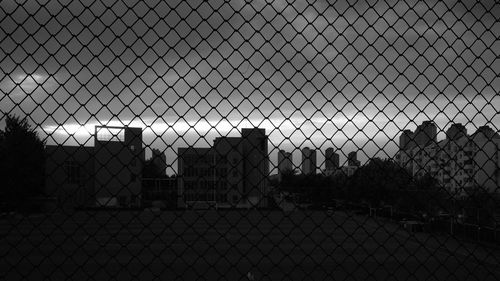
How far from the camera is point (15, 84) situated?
2.93 m

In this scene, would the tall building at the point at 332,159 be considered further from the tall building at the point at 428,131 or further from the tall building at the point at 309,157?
the tall building at the point at 428,131

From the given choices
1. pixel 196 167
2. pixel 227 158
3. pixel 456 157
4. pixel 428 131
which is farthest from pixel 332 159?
pixel 196 167

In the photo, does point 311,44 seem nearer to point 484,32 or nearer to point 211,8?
point 211,8

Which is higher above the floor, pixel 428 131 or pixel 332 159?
pixel 428 131

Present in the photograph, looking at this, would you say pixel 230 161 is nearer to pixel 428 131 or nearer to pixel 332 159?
pixel 332 159

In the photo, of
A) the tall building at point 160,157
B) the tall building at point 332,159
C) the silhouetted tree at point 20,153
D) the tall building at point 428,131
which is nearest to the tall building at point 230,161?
the tall building at point 160,157

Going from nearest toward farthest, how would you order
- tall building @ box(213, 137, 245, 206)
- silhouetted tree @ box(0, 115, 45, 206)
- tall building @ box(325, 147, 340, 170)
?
tall building @ box(325, 147, 340, 170)
tall building @ box(213, 137, 245, 206)
silhouetted tree @ box(0, 115, 45, 206)

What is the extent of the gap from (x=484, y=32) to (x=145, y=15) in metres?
2.16

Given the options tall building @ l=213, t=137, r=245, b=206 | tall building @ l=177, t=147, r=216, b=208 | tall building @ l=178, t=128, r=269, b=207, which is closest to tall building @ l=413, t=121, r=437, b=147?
tall building @ l=178, t=128, r=269, b=207

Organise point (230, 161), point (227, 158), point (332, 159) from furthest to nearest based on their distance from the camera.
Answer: point (230, 161) < point (227, 158) < point (332, 159)

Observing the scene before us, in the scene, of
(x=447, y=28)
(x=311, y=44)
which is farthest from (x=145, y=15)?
(x=447, y=28)

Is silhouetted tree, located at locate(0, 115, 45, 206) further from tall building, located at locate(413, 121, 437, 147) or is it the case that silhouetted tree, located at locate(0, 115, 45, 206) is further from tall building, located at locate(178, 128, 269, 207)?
tall building, located at locate(413, 121, 437, 147)

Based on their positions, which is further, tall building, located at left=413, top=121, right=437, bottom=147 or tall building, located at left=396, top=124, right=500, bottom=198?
tall building, located at left=396, top=124, right=500, bottom=198

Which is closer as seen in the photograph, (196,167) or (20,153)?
(20,153)
